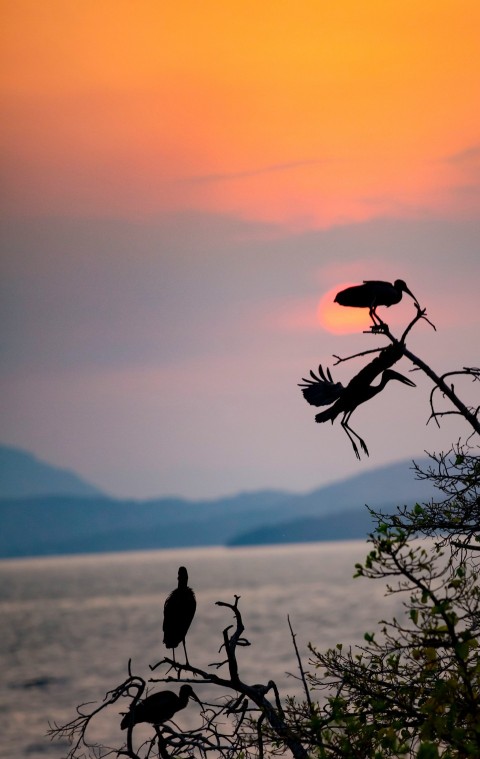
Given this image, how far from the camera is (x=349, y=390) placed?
8.11 m

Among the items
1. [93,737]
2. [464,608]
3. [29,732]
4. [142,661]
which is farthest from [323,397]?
[142,661]

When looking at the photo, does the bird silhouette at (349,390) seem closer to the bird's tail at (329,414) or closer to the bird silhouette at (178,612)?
the bird's tail at (329,414)

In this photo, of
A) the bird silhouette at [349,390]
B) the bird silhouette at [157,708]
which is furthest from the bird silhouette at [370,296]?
the bird silhouette at [157,708]

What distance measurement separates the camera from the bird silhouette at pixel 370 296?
8266 mm

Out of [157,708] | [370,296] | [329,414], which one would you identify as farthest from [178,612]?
[370,296]

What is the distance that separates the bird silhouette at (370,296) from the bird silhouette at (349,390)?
374mm

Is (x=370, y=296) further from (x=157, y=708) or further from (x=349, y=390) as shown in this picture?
(x=157, y=708)

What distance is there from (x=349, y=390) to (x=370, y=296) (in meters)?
0.73

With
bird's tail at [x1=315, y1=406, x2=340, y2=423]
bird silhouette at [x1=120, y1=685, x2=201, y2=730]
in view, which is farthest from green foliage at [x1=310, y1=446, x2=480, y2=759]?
bird silhouette at [x1=120, y1=685, x2=201, y2=730]

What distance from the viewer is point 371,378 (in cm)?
804

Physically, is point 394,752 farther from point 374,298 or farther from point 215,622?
point 215,622

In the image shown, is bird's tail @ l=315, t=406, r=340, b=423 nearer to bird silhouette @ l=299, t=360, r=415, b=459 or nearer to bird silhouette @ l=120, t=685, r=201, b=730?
bird silhouette @ l=299, t=360, r=415, b=459

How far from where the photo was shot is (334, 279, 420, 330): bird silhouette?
27.1ft

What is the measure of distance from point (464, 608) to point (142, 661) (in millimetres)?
121905
